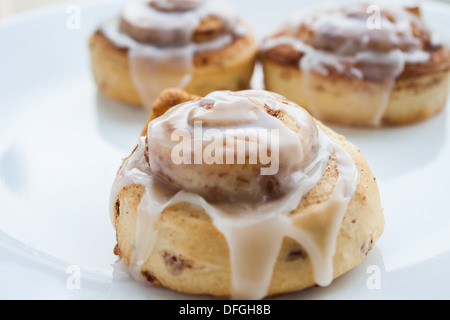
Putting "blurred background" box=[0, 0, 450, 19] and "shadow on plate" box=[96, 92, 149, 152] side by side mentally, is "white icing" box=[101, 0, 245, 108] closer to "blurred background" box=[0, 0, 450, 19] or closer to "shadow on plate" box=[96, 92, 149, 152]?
"shadow on plate" box=[96, 92, 149, 152]

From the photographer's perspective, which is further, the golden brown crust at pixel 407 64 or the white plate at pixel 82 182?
the golden brown crust at pixel 407 64

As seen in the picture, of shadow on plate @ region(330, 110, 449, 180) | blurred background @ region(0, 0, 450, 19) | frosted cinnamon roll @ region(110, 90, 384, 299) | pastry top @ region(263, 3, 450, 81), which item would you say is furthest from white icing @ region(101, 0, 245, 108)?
blurred background @ region(0, 0, 450, 19)

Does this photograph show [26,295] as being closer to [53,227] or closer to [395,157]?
[53,227]

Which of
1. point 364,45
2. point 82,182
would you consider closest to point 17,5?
point 82,182

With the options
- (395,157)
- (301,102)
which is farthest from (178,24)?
(395,157)

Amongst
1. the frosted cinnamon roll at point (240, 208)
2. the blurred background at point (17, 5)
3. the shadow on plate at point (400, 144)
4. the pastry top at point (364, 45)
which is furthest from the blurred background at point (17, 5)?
the frosted cinnamon roll at point (240, 208)

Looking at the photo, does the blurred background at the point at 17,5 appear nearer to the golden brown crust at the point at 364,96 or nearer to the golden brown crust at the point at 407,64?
the golden brown crust at the point at 407,64

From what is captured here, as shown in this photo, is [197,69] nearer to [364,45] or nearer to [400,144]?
[364,45]

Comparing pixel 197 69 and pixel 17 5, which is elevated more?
pixel 197 69
